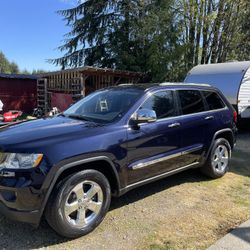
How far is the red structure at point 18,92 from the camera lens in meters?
20.6

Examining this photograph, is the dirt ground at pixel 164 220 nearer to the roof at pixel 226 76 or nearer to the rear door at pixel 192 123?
the rear door at pixel 192 123

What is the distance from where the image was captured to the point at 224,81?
39.3ft

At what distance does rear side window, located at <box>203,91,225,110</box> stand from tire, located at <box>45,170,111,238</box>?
9.39 feet

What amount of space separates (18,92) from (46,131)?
18615 millimetres

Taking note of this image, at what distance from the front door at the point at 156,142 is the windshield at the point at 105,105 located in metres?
0.26

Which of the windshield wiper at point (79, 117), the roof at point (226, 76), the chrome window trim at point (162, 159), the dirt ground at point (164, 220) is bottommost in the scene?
the dirt ground at point (164, 220)

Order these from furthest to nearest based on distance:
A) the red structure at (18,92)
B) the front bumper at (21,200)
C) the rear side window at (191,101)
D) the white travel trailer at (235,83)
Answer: the red structure at (18,92) → the white travel trailer at (235,83) → the rear side window at (191,101) → the front bumper at (21,200)

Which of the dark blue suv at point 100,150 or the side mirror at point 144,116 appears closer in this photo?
the dark blue suv at point 100,150

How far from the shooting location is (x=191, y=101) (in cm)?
558

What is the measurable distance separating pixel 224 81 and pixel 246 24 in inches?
413

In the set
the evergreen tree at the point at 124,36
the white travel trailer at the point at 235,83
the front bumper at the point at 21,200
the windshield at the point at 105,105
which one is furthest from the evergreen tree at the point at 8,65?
the front bumper at the point at 21,200

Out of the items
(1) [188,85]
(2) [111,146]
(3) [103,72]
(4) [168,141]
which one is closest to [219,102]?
(1) [188,85]

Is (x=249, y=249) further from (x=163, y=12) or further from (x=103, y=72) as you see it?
(x=163, y=12)

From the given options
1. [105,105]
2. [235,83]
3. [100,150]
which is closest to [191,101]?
[105,105]
